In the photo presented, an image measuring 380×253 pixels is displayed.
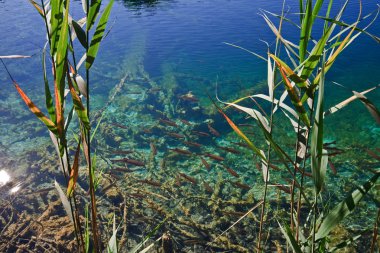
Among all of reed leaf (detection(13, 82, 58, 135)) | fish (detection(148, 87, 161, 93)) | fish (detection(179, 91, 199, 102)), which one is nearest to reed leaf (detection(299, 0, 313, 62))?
reed leaf (detection(13, 82, 58, 135))

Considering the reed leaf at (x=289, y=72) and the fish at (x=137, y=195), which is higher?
the reed leaf at (x=289, y=72)

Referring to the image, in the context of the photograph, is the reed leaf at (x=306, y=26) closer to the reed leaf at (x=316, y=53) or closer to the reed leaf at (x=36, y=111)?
the reed leaf at (x=316, y=53)

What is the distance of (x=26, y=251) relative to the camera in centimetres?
423

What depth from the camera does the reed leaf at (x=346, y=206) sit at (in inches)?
49.9

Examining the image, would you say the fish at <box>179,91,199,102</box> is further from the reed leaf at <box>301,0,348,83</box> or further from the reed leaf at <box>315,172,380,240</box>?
the reed leaf at <box>315,172,380,240</box>

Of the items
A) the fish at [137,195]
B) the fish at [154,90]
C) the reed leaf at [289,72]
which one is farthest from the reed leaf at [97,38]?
the fish at [154,90]

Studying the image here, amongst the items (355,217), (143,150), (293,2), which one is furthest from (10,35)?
(355,217)

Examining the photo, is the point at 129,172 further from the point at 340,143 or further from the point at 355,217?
the point at 340,143

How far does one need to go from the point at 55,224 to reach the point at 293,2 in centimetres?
1576

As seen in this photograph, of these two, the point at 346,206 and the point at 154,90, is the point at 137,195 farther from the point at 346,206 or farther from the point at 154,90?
the point at 154,90

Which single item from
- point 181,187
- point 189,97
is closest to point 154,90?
point 189,97

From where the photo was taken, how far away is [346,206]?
51.9 inches

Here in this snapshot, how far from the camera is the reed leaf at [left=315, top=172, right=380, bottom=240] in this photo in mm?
1267

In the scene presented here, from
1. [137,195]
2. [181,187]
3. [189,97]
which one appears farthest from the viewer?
[189,97]
